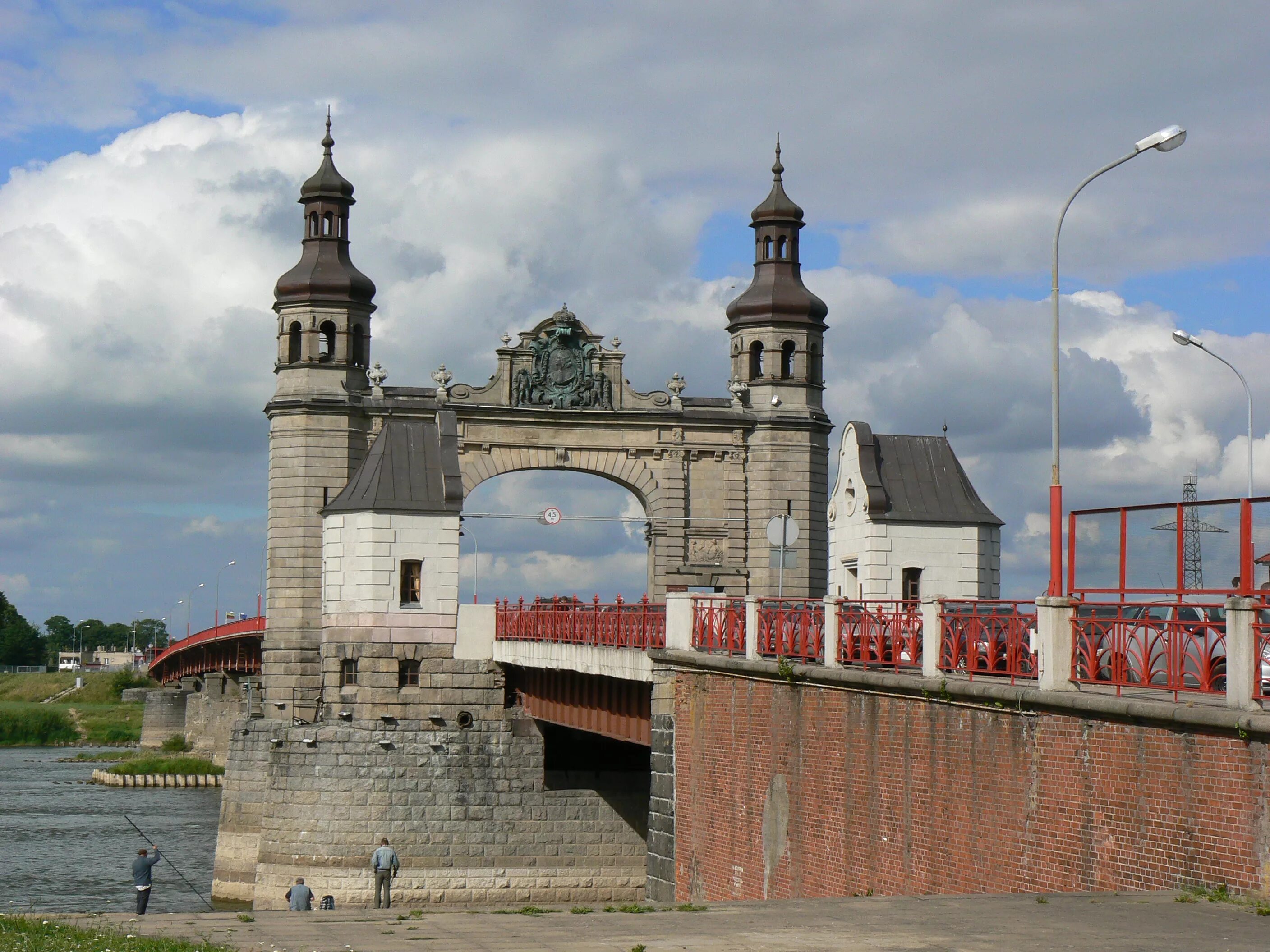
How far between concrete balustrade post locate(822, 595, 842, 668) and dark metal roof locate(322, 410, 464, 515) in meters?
21.9

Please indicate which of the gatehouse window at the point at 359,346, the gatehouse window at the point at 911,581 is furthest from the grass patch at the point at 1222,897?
the gatehouse window at the point at 359,346

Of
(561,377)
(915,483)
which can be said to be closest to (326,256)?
(561,377)

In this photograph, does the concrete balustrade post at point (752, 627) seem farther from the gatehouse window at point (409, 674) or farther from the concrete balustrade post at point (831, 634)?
the gatehouse window at point (409, 674)

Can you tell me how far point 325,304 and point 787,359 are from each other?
12608mm

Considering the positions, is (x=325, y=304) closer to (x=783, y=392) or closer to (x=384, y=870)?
(x=783, y=392)

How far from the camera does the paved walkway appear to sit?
1248cm

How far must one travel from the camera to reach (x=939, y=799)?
18.9 metres

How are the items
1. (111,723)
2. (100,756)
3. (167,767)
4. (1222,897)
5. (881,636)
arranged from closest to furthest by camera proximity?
(1222,897) → (881,636) → (167,767) → (100,756) → (111,723)

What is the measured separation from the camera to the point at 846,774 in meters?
21.3

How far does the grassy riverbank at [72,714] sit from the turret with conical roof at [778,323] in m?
68.7

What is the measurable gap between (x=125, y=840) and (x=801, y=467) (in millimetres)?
26160

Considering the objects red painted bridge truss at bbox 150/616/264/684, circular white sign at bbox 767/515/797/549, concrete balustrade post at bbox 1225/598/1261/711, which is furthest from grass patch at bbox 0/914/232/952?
red painted bridge truss at bbox 150/616/264/684

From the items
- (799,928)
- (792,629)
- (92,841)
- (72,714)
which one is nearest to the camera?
(799,928)

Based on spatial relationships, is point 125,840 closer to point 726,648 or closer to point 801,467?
point 801,467
